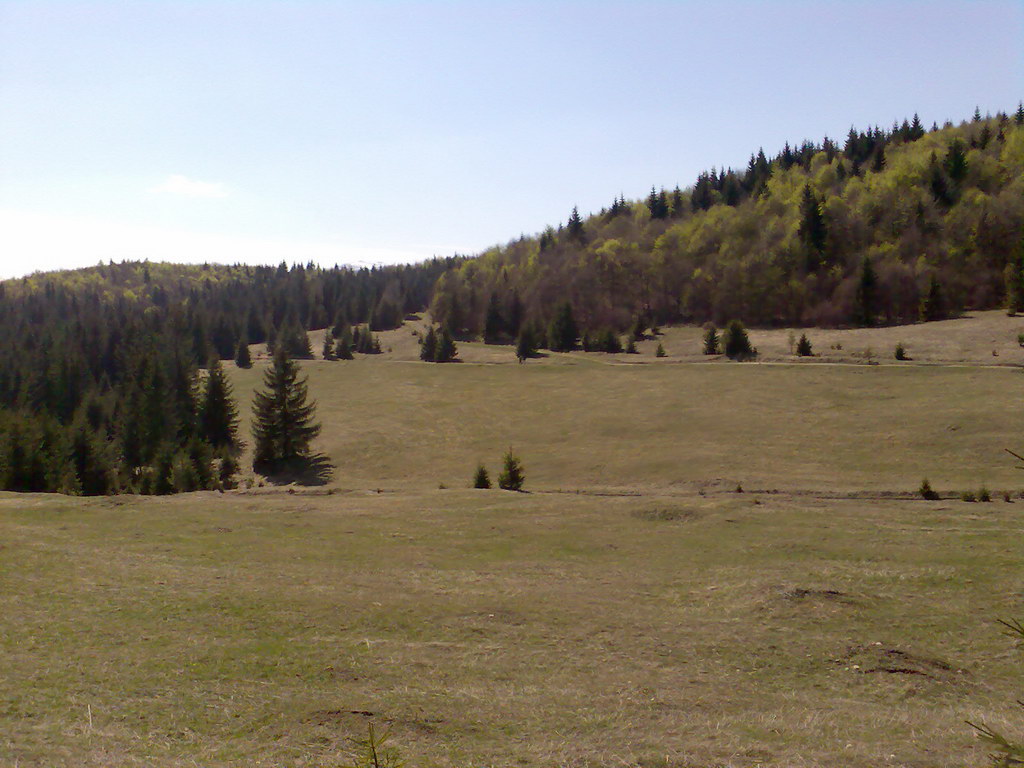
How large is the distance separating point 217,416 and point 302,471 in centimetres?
1751

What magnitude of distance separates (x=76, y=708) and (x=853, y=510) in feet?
90.6

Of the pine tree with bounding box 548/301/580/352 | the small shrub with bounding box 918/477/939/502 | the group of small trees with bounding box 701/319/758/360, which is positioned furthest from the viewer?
the pine tree with bounding box 548/301/580/352

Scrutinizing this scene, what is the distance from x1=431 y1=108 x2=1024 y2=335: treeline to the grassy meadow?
69.7 meters

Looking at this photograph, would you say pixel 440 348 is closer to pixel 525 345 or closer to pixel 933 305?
pixel 525 345

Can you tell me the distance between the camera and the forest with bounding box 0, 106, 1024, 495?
74.1 m

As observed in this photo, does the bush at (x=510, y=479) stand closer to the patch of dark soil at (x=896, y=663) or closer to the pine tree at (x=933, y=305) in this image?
the patch of dark soil at (x=896, y=663)

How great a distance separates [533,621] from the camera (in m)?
16.8

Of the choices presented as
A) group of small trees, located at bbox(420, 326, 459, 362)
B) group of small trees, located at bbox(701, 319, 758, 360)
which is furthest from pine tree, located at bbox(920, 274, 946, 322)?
group of small trees, located at bbox(420, 326, 459, 362)

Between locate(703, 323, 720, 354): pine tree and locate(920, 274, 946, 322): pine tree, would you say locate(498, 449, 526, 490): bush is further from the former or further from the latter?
locate(920, 274, 946, 322): pine tree

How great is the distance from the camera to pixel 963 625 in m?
16.5

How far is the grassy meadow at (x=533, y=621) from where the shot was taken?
10.8 meters

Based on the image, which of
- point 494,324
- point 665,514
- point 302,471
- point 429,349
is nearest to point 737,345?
point 429,349

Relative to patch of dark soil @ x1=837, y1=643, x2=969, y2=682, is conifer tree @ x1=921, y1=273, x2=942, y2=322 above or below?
above

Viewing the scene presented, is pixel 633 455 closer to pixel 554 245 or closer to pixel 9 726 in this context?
pixel 9 726
